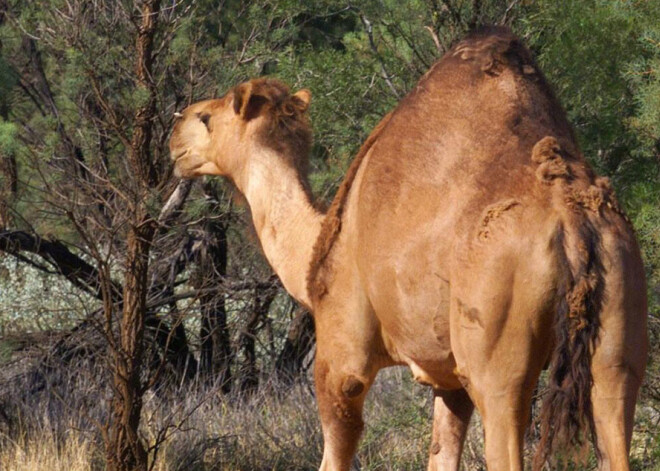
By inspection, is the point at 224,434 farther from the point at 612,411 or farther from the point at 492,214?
the point at 612,411

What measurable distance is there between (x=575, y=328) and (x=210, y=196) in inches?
199

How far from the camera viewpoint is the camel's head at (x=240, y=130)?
7.11m

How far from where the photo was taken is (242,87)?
7.05 metres

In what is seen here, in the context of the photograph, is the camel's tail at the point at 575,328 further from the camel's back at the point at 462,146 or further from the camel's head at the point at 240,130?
the camel's head at the point at 240,130

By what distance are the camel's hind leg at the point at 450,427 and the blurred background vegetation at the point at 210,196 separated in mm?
1751

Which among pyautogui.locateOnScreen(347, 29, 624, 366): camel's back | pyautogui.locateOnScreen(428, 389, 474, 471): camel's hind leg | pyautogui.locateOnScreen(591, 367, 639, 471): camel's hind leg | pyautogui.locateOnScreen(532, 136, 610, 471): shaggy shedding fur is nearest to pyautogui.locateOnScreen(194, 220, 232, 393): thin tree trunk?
pyautogui.locateOnScreen(428, 389, 474, 471): camel's hind leg

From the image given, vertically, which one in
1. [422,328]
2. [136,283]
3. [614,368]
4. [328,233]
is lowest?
[614,368]

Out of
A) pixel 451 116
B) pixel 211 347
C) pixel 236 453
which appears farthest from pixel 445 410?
pixel 211 347

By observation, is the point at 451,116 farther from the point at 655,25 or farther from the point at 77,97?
the point at 77,97

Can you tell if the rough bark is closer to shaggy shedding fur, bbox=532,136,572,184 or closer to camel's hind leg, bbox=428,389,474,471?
camel's hind leg, bbox=428,389,474,471

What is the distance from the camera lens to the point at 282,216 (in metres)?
6.87

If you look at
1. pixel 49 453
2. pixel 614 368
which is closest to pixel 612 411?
pixel 614 368

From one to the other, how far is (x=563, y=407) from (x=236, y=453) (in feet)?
15.1

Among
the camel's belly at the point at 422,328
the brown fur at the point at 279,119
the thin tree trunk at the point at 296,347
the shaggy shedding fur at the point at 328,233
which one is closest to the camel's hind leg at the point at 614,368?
the camel's belly at the point at 422,328
